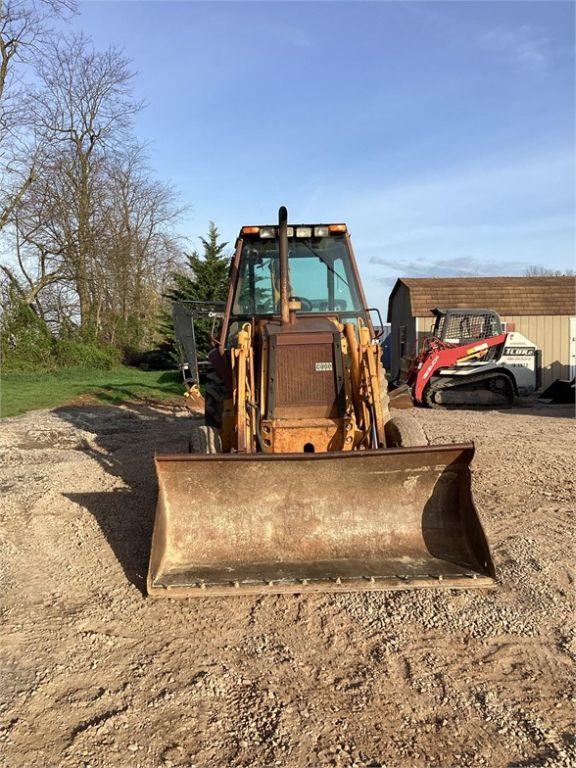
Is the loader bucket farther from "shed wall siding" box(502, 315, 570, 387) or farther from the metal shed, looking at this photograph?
"shed wall siding" box(502, 315, 570, 387)

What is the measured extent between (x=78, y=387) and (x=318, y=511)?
51.2 feet

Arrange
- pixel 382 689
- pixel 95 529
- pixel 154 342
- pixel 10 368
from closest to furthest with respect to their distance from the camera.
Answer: pixel 382 689, pixel 95 529, pixel 10 368, pixel 154 342

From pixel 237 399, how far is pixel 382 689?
2423 mm

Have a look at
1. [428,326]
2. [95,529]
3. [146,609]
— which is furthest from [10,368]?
[146,609]

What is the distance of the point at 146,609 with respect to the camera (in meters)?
3.75

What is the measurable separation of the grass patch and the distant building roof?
868 cm

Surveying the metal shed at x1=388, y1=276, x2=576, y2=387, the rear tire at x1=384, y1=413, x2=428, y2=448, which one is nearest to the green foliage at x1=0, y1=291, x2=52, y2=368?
the metal shed at x1=388, y1=276, x2=576, y2=387

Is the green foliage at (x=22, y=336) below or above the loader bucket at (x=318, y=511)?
above

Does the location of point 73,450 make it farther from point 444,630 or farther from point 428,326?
point 428,326

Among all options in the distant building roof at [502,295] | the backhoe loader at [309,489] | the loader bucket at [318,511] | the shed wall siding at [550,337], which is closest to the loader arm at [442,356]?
the shed wall siding at [550,337]

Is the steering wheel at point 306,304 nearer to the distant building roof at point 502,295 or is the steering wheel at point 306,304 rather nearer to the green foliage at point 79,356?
the distant building roof at point 502,295

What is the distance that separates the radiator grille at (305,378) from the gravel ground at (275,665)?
1600mm

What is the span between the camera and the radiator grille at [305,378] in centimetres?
496

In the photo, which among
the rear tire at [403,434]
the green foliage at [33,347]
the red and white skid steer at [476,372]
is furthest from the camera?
the green foliage at [33,347]
